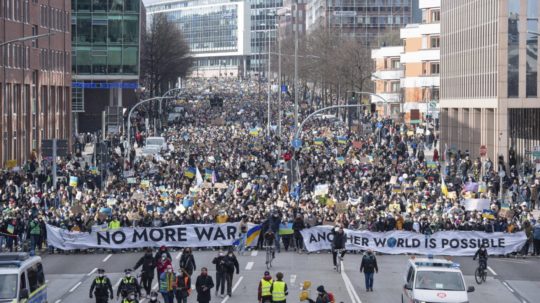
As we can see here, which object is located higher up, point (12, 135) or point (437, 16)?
point (437, 16)

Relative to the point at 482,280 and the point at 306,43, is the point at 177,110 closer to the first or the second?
the point at 306,43

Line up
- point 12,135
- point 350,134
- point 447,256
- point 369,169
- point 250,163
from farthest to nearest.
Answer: point 350,134 → point 12,135 → point 250,163 → point 369,169 → point 447,256

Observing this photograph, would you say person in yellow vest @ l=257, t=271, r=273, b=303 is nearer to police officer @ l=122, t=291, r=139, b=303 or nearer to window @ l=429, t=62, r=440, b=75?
police officer @ l=122, t=291, r=139, b=303

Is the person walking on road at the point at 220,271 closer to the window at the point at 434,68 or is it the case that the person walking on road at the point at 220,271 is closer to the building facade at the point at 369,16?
A: the window at the point at 434,68

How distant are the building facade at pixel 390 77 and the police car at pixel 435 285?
10770 cm

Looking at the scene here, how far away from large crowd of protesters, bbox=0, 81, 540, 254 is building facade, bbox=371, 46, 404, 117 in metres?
52.1

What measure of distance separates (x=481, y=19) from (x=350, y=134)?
47.4ft

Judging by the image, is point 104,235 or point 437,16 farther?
point 437,16

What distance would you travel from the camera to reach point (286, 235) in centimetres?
4612

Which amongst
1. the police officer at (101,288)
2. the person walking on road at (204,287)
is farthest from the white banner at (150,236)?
the police officer at (101,288)

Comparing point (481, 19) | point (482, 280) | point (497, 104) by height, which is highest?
point (481, 19)

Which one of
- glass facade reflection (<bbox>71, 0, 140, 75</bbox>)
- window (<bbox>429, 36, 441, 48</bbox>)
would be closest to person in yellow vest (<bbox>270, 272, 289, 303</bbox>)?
glass facade reflection (<bbox>71, 0, 140, 75</bbox>)

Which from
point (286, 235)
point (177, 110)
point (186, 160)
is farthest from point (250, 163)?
point (177, 110)

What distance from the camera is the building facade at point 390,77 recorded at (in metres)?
142
